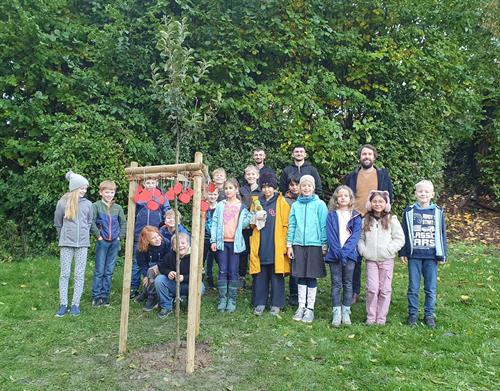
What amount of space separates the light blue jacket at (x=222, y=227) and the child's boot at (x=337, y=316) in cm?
140

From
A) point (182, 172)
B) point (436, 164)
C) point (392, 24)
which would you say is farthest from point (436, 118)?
point (182, 172)

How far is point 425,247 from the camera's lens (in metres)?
5.61

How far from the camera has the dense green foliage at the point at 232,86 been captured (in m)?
9.22

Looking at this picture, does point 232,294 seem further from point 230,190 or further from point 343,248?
point 343,248

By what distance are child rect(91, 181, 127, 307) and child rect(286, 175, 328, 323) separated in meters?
2.44

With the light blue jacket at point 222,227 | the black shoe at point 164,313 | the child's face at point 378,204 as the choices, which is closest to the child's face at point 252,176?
the light blue jacket at point 222,227

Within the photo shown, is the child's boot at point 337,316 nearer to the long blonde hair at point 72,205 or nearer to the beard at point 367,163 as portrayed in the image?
the beard at point 367,163

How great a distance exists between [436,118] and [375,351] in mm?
7371

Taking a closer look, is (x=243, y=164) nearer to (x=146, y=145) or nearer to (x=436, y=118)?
(x=146, y=145)

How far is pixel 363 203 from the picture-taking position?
6406mm

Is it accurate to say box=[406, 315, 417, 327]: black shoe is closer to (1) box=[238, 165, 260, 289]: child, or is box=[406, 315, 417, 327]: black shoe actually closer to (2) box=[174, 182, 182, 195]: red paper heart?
(1) box=[238, 165, 260, 289]: child

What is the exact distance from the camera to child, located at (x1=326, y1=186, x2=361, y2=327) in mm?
5707

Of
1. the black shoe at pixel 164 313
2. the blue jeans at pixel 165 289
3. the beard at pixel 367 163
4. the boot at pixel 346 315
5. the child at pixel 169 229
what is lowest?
the black shoe at pixel 164 313

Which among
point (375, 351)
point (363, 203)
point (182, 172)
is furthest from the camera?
point (363, 203)
